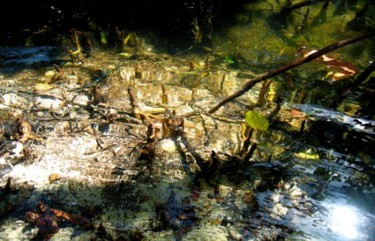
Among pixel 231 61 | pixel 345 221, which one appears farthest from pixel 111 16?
pixel 345 221

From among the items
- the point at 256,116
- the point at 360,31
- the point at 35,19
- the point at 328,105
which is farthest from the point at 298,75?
the point at 35,19

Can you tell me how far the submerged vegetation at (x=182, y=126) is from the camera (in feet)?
6.55

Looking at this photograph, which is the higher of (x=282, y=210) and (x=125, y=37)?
(x=125, y=37)

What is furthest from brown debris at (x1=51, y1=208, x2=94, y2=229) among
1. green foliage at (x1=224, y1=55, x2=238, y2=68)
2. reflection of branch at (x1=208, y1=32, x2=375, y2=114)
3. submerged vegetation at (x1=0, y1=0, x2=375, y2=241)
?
green foliage at (x1=224, y1=55, x2=238, y2=68)

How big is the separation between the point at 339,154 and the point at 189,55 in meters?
1.92

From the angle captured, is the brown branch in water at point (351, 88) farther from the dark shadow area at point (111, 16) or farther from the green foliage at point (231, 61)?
the dark shadow area at point (111, 16)

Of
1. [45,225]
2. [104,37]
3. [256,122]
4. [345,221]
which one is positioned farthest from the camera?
[104,37]

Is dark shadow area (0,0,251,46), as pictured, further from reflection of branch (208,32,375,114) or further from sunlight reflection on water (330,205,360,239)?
sunlight reflection on water (330,205,360,239)

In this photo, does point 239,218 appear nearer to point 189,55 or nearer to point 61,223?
point 61,223

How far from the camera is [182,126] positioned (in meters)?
2.56

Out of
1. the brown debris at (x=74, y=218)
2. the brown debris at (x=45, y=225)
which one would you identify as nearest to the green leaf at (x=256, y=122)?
the brown debris at (x=74, y=218)

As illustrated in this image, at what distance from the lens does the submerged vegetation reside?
200 centimetres

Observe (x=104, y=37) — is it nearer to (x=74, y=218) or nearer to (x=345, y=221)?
(x=74, y=218)

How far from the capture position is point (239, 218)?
6.57 feet
